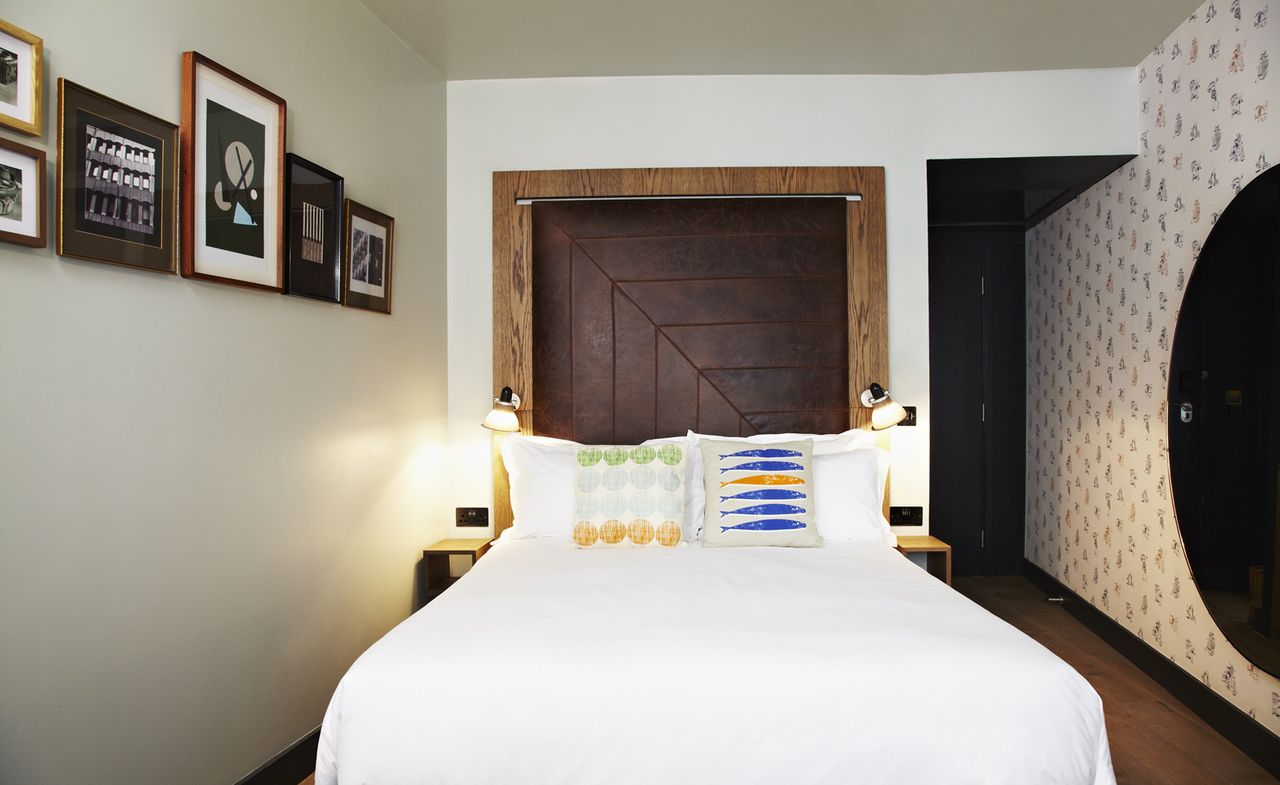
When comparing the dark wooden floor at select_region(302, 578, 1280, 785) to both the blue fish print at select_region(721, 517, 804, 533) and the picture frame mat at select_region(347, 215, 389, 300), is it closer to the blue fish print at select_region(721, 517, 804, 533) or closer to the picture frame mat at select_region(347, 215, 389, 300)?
the blue fish print at select_region(721, 517, 804, 533)

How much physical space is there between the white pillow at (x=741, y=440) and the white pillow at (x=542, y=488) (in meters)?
0.05

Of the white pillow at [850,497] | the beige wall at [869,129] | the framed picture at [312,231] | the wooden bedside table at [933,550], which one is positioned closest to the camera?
the framed picture at [312,231]

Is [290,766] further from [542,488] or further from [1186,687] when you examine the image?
[1186,687]

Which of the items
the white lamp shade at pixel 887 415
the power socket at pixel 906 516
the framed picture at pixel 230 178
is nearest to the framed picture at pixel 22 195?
the framed picture at pixel 230 178

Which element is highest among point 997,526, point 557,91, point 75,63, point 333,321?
point 557,91

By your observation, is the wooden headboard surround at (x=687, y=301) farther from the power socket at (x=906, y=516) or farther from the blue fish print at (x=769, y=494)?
the blue fish print at (x=769, y=494)

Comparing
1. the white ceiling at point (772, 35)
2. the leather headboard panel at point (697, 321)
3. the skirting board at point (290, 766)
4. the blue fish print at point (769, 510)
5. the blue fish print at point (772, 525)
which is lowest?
the skirting board at point (290, 766)

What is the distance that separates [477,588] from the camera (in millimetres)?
2236

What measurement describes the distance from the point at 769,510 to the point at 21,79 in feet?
8.12

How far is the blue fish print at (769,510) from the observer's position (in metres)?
2.78

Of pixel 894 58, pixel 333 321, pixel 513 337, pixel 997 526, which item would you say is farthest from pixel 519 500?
pixel 997 526

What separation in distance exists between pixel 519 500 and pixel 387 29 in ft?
6.72

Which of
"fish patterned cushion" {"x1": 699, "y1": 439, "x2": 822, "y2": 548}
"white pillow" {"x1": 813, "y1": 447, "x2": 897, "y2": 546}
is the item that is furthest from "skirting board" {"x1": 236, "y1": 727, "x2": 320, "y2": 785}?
"white pillow" {"x1": 813, "y1": 447, "x2": 897, "y2": 546}

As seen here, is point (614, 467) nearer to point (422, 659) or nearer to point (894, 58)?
point (422, 659)
